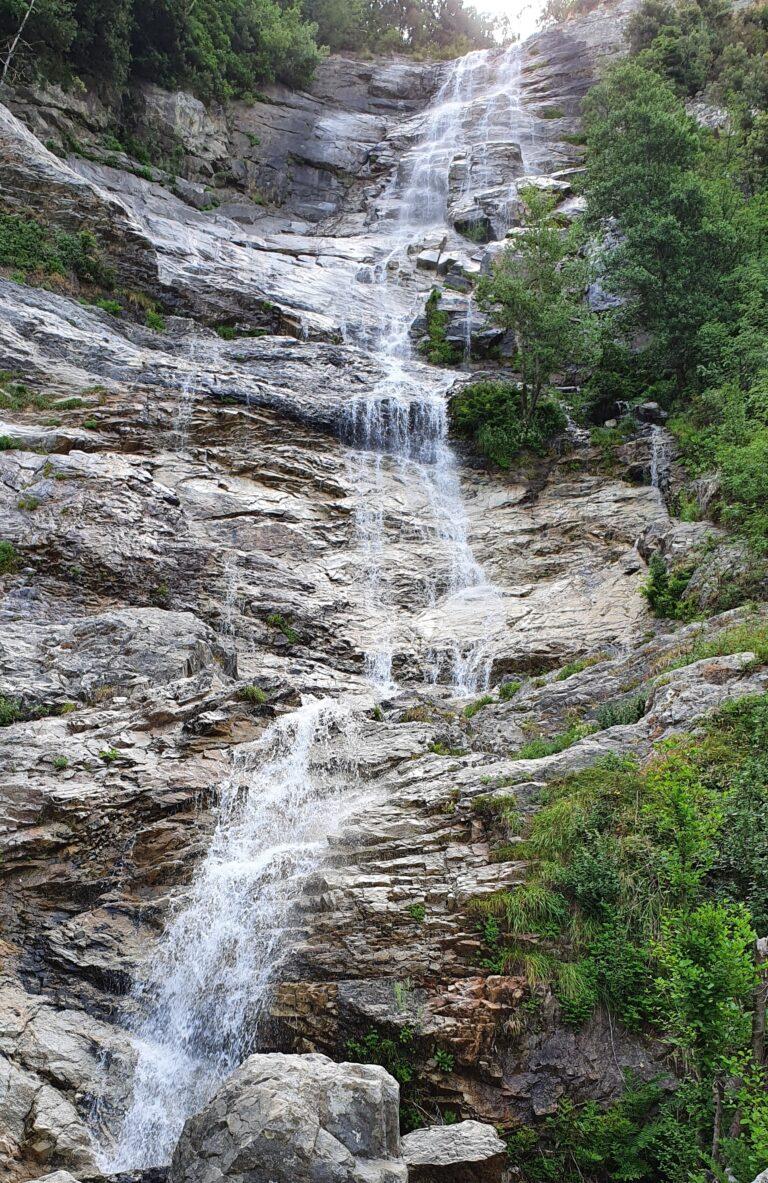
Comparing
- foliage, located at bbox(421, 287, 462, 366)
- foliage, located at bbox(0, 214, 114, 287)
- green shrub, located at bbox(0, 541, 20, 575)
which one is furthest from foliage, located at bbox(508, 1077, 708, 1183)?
foliage, located at bbox(0, 214, 114, 287)

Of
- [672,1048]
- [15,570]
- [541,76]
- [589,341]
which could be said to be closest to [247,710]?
[15,570]

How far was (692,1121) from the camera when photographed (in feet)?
20.5

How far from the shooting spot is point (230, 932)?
8742 millimetres

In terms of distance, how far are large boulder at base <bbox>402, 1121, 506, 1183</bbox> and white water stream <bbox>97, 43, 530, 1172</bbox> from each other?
2157 millimetres

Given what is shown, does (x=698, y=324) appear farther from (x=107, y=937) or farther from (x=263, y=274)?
(x=107, y=937)

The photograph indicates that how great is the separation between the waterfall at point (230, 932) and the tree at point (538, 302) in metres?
12.5

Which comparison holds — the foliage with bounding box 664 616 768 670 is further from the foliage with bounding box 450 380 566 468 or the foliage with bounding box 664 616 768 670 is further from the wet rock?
the wet rock

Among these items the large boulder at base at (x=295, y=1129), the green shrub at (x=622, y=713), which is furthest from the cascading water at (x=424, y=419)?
the large boulder at base at (x=295, y=1129)

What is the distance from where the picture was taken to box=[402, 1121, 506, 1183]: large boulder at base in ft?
20.2

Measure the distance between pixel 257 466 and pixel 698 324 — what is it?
35.9ft

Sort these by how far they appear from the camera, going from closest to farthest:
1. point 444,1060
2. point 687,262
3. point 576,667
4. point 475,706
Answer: point 444,1060, point 475,706, point 576,667, point 687,262

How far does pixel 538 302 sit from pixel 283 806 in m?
14.9

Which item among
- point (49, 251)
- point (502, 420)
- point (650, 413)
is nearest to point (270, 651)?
point (502, 420)

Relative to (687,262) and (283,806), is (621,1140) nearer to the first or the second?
(283,806)
